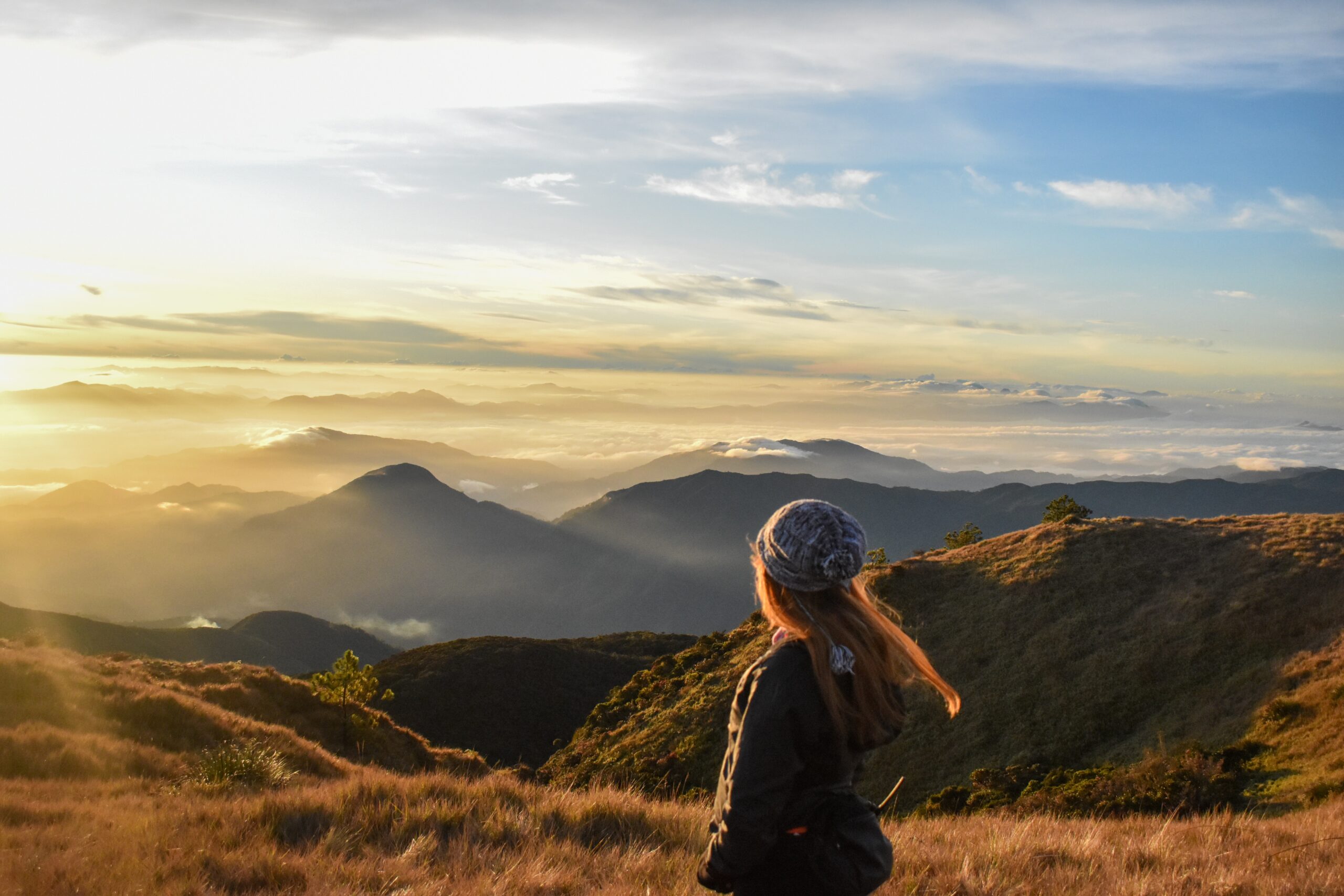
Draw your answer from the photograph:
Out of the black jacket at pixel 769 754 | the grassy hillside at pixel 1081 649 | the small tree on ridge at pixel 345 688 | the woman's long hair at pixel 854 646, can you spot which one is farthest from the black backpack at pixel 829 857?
the small tree on ridge at pixel 345 688

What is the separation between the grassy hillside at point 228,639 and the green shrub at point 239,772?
56.3 metres

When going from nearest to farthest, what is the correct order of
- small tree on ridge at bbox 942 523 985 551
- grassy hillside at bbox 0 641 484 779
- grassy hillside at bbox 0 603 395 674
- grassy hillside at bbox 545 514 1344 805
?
grassy hillside at bbox 0 641 484 779
grassy hillside at bbox 545 514 1344 805
small tree on ridge at bbox 942 523 985 551
grassy hillside at bbox 0 603 395 674

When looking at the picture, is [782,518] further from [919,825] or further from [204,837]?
[919,825]

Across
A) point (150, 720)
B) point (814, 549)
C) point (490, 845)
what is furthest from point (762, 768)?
point (150, 720)

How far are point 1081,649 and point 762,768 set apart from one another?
33572mm

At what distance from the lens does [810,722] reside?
110 inches

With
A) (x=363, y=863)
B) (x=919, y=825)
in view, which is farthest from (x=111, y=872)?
(x=919, y=825)

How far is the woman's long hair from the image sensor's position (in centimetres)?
285

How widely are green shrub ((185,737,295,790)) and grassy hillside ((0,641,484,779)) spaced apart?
4.92ft

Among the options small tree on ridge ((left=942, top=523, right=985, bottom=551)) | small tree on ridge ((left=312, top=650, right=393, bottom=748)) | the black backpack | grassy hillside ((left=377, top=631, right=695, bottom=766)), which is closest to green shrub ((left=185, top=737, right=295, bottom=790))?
the black backpack

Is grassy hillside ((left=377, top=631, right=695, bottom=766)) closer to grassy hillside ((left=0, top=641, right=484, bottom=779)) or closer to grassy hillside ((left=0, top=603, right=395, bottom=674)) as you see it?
grassy hillside ((left=0, top=603, right=395, bottom=674))

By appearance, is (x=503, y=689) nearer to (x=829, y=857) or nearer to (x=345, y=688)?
(x=345, y=688)

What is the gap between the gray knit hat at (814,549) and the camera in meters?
2.93

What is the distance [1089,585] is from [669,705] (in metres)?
21.4
